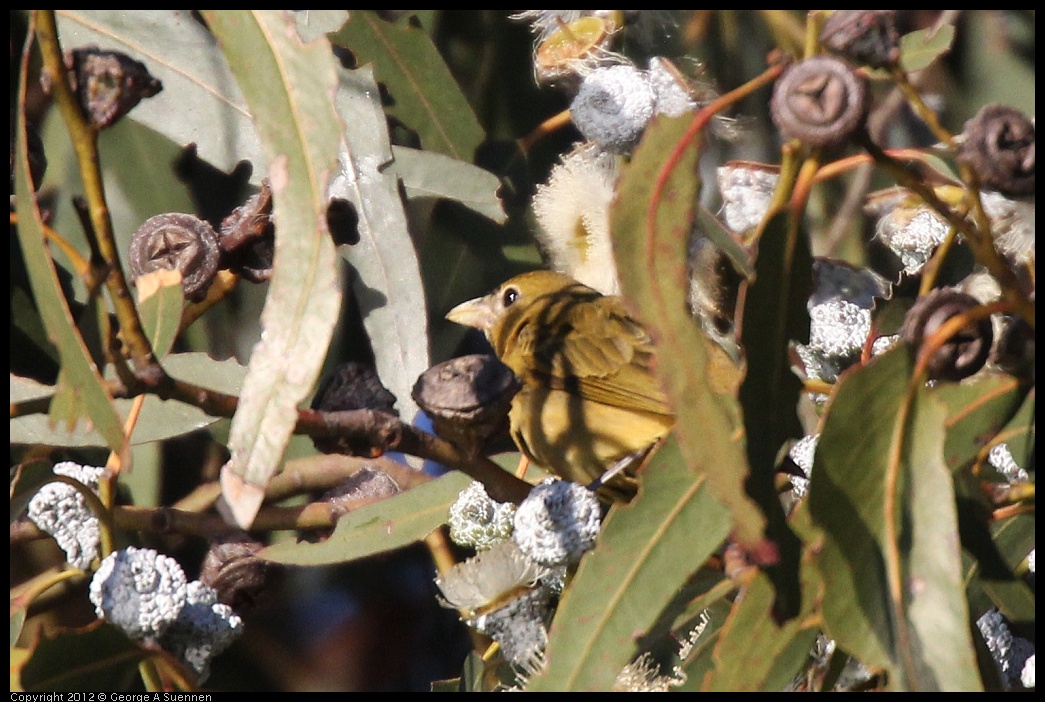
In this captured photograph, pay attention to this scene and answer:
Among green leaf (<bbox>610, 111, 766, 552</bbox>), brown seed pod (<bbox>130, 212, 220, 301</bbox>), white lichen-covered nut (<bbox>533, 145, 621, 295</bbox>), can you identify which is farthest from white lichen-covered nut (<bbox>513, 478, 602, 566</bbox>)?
white lichen-covered nut (<bbox>533, 145, 621, 295</bbox>)

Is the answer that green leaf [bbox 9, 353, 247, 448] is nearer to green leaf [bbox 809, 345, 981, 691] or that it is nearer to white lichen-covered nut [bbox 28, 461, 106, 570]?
white lichen-covered nut [bbox 28, 461, 106, 570]

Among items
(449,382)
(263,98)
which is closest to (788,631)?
(449,382)

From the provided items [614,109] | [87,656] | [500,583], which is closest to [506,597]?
[500,583]

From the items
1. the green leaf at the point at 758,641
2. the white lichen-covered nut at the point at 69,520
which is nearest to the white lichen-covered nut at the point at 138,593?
the white lichen-covered nut at the point at 69,520

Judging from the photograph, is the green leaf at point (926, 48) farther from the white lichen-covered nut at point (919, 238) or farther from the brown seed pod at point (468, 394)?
the brown seed pod at point (468, 394)

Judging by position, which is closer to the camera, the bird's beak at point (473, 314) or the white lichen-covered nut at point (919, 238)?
the white lichen-covered nut at point (919, 238)

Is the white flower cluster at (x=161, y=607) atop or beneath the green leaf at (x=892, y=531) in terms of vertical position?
beneath

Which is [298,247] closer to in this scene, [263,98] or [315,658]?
[263,98]

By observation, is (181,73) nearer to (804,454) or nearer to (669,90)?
(669,90)
